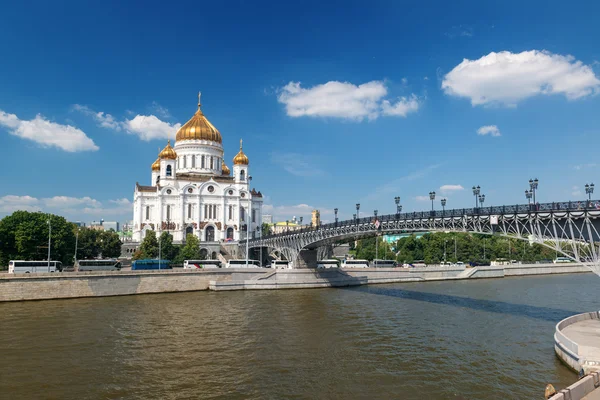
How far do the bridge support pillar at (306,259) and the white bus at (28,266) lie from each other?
2353cm

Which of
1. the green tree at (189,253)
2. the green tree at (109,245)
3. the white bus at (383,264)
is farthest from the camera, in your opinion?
the green tree at (109,245)

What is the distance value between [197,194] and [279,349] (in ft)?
174

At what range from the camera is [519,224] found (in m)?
26.8

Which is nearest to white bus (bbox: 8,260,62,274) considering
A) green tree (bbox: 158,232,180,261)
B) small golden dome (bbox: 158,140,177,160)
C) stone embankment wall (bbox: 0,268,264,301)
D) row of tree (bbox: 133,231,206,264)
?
stone embankment wall (bbox: 0,268,264,301)

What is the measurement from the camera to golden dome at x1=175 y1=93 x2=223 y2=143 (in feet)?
245

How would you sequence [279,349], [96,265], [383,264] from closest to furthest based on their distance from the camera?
[279,349]
[96,265]
[383,264]

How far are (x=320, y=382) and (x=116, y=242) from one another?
2021 inches

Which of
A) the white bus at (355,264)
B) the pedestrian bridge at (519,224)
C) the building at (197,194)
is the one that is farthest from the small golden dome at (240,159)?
the pedestrian bridge at (519,224)

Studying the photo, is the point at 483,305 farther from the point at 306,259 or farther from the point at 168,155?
the point at 168,155

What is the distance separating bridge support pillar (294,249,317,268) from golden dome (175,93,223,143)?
3560 cm

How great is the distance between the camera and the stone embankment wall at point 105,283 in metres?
32.5

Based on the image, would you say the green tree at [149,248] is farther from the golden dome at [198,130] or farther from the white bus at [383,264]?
the white bus at [383,264]

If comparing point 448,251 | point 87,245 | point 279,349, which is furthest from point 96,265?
point 448,251

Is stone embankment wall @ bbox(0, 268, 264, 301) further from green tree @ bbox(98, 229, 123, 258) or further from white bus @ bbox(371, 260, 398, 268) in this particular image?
green tree @ bbox(98, 229, 123, 258)
